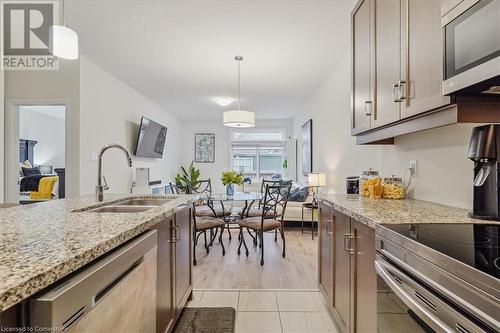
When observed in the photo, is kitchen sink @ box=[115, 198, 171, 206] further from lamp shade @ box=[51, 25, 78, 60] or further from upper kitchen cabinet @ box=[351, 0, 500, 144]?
upper kitchen cabinet @ box=[351, 0, 500, 144]

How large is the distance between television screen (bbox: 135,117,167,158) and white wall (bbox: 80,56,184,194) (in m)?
0.13

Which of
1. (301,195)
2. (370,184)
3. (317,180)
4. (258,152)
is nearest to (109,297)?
(370,184)

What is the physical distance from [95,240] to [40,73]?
395 centimetres

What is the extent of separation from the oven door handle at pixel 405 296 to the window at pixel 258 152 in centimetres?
748

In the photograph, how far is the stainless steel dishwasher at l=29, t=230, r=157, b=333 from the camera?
619mm

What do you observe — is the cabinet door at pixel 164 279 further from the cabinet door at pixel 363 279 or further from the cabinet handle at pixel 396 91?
the cabinet handle at pixel 396 91

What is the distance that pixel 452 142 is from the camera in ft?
5.23

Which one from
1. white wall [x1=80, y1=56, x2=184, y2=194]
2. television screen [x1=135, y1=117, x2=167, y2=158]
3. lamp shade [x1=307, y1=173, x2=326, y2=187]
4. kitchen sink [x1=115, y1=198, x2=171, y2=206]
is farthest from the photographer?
television screen [x1=135, y1=117, x2=167, y2=158]

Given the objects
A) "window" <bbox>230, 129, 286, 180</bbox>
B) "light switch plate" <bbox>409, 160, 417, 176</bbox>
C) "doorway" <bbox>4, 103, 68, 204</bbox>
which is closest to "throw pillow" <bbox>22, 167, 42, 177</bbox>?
"doorway" <bbox>4, 103, 68, 204</bbox>

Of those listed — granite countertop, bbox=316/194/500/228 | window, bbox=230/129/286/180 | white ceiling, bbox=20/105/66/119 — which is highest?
white ceiling, bbox=20/105/66/119

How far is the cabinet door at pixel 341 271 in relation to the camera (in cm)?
161

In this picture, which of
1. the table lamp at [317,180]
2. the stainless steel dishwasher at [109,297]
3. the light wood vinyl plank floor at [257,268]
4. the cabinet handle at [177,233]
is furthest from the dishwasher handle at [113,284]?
the table lamp at [317,180]

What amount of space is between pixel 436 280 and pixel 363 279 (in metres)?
0.62

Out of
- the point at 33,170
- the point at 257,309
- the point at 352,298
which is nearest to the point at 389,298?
the point at 352,298
